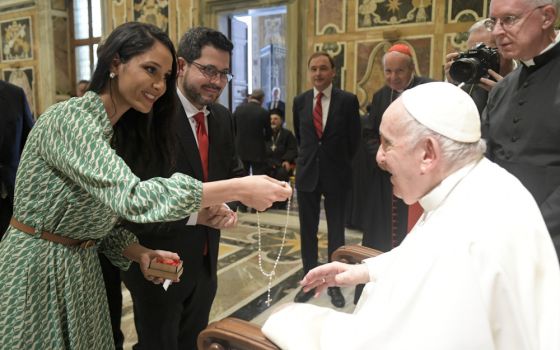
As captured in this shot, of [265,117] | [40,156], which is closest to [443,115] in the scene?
[40,156]

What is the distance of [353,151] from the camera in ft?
14.3

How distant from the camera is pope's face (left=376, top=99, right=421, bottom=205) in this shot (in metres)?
1.36

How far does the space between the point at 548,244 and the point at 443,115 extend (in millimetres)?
444

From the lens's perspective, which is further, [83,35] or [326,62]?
[83,35]

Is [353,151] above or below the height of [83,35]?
below

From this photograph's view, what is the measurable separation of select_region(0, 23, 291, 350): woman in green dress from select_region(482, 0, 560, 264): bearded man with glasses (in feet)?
3.94

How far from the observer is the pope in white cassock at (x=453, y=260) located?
1144 millimetres

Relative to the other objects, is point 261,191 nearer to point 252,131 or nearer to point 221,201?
point 221,201

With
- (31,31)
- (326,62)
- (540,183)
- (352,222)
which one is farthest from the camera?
(31,31)

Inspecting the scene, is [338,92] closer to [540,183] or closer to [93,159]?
[540,183]

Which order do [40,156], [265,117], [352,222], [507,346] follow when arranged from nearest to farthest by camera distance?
1. [507,346]
2. [40,156]
3. [352,222]
4. [265,117]

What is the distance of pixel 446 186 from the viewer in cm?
132

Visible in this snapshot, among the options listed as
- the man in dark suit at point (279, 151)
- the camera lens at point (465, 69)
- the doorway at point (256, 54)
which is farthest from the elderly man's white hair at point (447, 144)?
the doorway at point (256, 54)

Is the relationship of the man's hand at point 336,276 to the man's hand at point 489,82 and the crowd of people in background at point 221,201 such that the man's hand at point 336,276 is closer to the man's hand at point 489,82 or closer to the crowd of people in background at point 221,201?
the crowd of people in background at point 221,201
